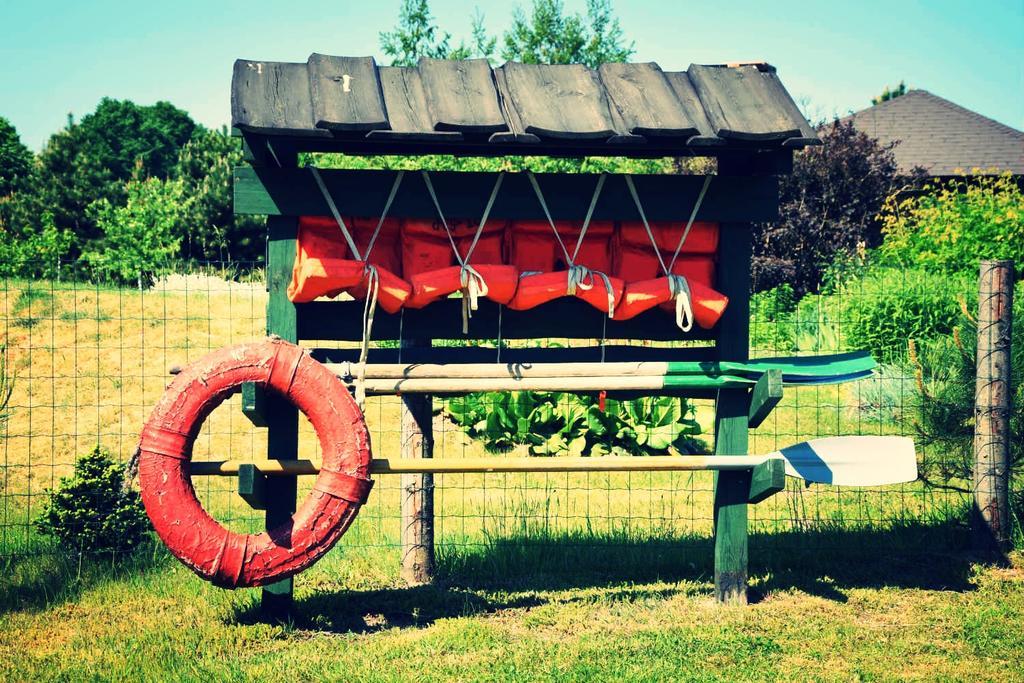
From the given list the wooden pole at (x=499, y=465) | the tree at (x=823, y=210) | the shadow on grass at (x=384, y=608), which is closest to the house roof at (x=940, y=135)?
the tree at (x=823, y=210)

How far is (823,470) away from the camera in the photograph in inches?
193

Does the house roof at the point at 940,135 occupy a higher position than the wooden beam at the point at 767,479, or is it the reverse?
the house roof at the point at 940,135

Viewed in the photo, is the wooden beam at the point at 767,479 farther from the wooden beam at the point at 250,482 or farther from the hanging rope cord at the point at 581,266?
the wooden beam at the point at 250,482

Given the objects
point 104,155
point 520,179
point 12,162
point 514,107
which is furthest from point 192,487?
point 104,155

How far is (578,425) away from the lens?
854cm

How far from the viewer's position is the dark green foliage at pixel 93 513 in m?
5.51

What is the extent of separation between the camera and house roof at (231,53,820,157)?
4344 millimetres

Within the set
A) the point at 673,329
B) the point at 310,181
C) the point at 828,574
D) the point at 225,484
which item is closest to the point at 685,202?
the point at 673,329

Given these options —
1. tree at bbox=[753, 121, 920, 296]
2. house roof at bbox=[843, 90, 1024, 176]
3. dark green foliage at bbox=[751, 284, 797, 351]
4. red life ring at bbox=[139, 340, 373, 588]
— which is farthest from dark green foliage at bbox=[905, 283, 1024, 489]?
house roof at bbox=[843, 90, 1024, 176]

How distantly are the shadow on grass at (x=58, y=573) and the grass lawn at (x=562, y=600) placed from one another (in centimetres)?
1

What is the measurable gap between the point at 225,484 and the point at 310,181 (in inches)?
134

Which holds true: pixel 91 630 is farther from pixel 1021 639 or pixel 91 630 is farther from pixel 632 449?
pixel 632 449

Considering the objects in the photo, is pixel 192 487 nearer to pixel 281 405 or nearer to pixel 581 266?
pixel 281 405

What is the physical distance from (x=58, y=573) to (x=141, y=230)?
15.5 metres
